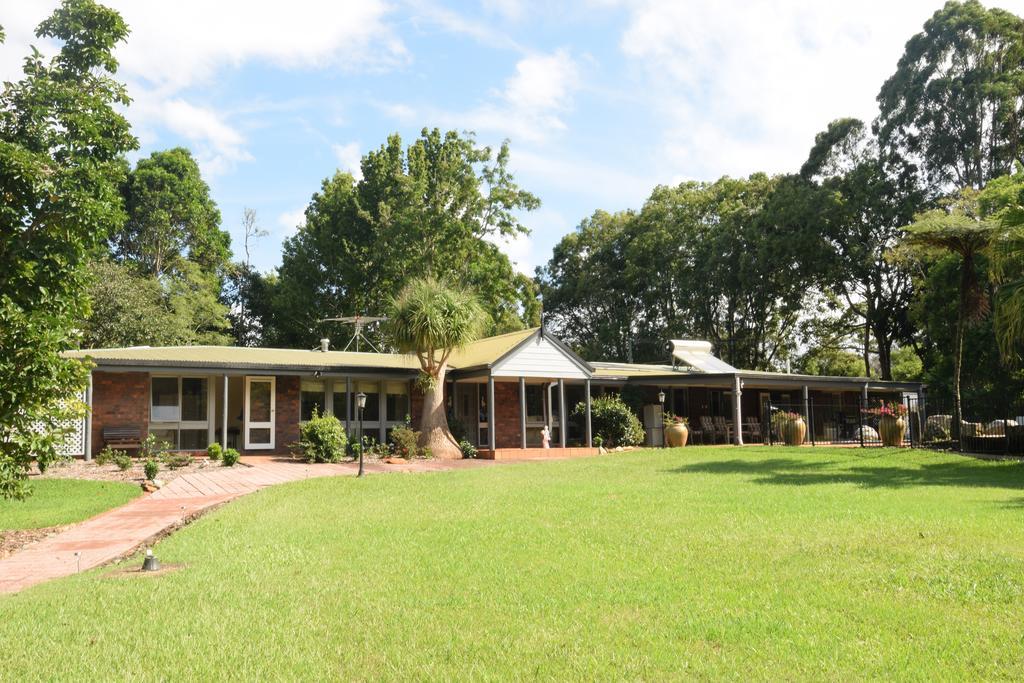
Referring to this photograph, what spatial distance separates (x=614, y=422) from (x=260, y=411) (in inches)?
422

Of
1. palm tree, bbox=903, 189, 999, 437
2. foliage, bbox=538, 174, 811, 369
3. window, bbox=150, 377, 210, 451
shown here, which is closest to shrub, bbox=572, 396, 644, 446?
palm tree, bbox=903, 189, 999, 437

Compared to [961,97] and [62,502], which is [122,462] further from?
[961,97]

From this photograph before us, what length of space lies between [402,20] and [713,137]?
28.8ft

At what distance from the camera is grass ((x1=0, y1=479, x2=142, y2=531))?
35.5 feet

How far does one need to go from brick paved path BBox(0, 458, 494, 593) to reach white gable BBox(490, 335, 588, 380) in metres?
3.73

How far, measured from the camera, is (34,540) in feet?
31.5

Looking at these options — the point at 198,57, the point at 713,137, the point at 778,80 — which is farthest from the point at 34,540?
the point at 713,137

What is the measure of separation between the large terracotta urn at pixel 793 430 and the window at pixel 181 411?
17182mm

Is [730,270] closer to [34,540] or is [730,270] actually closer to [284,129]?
[284,129]

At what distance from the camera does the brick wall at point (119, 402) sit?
763 inches

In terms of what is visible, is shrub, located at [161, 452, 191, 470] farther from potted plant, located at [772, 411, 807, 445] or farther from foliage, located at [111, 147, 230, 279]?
foliage, located at [111, 147, 230, 279]

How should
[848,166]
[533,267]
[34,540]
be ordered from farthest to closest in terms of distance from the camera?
[533,267]
[848,166]
[34,540]

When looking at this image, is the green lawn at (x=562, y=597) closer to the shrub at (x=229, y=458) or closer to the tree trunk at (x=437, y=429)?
the shrub at (x=229, y=458)

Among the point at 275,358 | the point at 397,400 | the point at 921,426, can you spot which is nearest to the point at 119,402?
the point at 275,358
